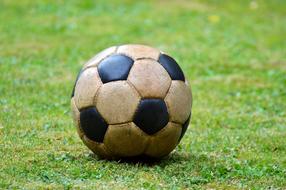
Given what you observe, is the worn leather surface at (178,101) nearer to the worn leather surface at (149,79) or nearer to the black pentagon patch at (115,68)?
the worn leather surface at (149,79)

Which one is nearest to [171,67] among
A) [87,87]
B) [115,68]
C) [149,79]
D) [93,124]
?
[149,79]

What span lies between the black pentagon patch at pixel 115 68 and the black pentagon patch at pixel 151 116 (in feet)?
1.04

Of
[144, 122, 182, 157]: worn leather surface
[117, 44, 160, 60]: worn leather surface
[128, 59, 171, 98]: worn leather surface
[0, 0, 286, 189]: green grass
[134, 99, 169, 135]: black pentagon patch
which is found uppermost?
[117, 44, 160, 60]: worn leather surface

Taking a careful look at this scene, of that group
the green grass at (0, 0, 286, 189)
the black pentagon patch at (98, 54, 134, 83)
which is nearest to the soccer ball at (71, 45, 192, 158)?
the black pentagon patch at (98, 54, 134, 83)

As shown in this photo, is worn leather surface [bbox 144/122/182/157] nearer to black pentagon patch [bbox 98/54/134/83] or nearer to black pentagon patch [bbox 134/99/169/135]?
black pentagon patch [bbox 134/99/169/135]

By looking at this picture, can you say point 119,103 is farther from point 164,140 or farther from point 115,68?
point 164,140

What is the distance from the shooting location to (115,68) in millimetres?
6555

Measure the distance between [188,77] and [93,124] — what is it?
580cm

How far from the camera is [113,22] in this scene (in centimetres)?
1670

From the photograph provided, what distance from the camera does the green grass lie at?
631 centimetres

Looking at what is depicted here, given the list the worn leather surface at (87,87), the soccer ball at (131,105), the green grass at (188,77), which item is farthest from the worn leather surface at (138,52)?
the green grass at (188,77)

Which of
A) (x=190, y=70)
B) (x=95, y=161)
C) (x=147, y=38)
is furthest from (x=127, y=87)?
(x=147, y=38)

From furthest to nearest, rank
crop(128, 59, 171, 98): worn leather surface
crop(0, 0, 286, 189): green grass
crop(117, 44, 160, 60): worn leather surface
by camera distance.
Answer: crop(117, 44, 160, 60): worn leather surface
crop(128, 59, 171, 98): worn leather surface
crop(0, 0, 286, 189): green grass

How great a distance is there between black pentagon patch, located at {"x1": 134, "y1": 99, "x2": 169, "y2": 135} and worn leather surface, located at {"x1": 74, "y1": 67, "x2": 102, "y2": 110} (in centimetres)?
45
